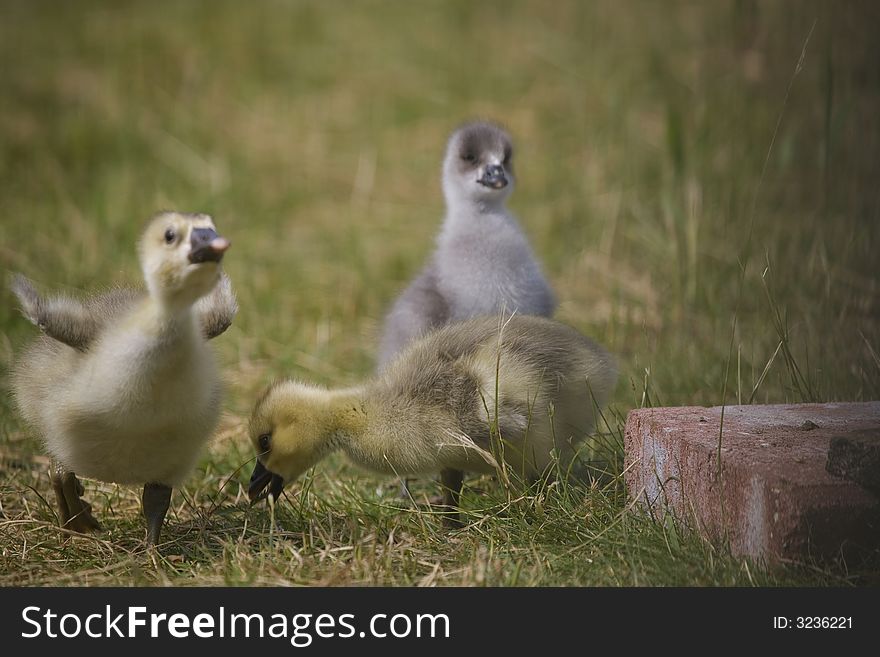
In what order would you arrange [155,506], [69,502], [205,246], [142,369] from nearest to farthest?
[205,246] → [142,369] → [155,506] → [69,502]

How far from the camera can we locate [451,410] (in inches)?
132

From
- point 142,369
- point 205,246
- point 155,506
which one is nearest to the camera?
point 205,246

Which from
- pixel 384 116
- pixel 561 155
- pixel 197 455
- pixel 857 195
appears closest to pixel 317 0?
pixel 384 116

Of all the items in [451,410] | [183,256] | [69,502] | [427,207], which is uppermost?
[427,207]

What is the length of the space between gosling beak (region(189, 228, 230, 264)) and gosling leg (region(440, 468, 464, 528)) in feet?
3.66

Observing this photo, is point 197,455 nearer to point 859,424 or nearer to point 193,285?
point 193,285

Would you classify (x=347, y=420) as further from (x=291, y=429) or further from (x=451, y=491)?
(x=451, y=491)

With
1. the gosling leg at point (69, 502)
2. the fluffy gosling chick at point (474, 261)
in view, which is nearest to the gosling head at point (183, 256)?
the gosling leg at point (69, 502)

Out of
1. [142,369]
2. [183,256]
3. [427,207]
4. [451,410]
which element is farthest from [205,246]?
[427,207]

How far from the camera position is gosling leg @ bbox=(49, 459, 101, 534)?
3.59 m

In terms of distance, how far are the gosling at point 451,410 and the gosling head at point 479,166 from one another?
0.99 m

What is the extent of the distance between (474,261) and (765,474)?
5.36 feet

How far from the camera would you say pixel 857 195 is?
5.04m

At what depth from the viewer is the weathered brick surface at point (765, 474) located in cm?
283
